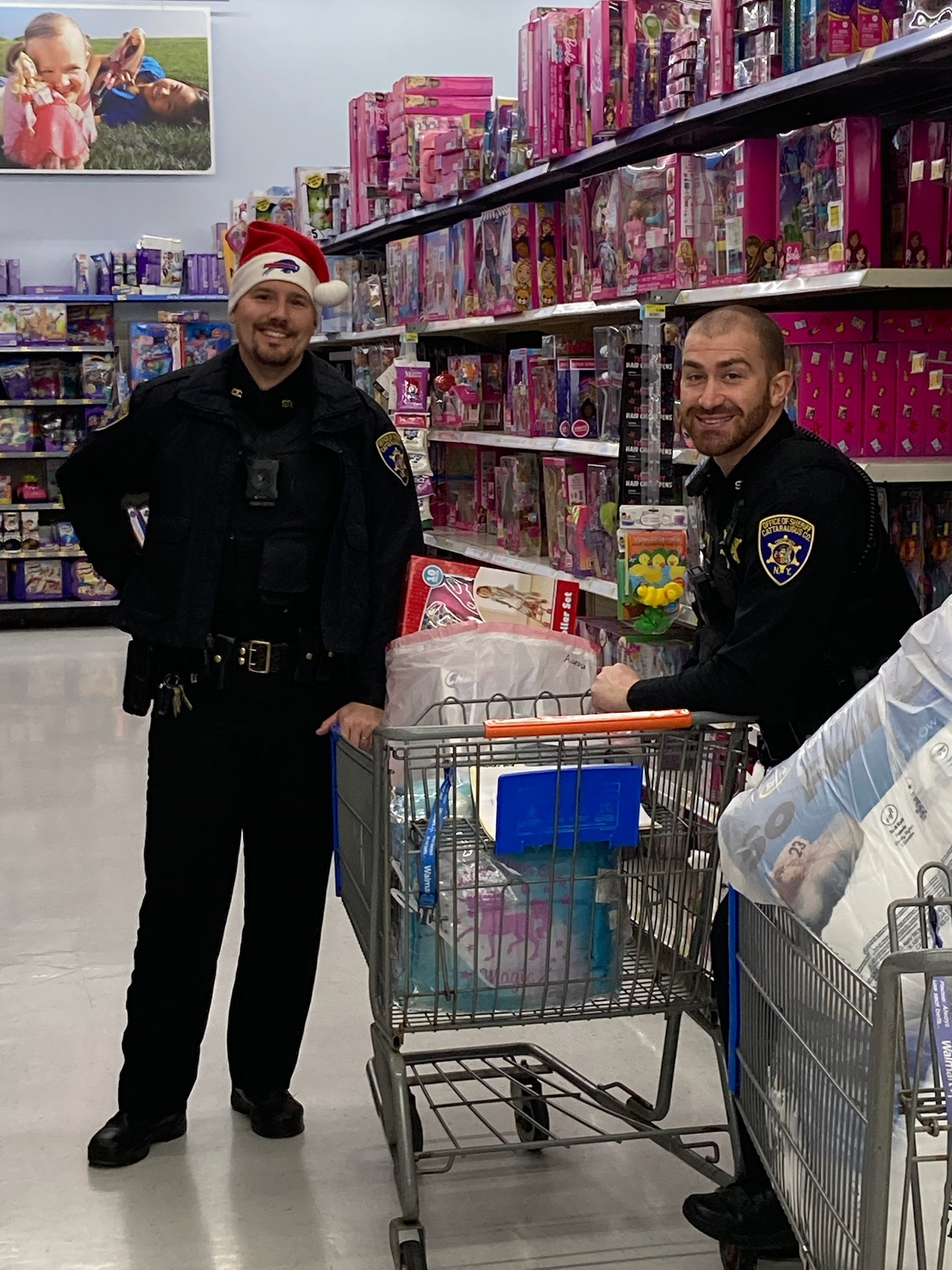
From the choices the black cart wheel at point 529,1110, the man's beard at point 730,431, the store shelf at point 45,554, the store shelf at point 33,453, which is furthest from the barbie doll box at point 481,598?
the store shelf at point 33,453

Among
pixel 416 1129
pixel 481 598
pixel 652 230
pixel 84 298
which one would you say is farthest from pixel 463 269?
pixel 84 298

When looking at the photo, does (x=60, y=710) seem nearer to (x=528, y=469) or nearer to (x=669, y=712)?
(x=528, y=469)

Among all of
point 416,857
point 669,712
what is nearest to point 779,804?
point 669,712

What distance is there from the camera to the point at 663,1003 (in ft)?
8.26

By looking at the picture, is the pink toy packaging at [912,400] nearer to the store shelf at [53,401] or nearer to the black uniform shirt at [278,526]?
the black uniform shirt at [278,526]

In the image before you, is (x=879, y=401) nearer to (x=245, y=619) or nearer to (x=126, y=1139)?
(x=245, y=619)

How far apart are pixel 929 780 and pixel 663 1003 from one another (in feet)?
3.03

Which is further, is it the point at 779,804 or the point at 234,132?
the point at 234,132

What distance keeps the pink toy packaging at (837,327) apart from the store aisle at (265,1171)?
1.64 metres

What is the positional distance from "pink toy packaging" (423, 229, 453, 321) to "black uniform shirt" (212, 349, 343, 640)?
3161 mm

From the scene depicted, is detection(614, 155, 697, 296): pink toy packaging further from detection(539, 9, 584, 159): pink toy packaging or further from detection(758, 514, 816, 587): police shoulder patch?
detection(758, 514, 816, 587): police shoulder patch

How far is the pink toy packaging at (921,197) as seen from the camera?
10.5ft

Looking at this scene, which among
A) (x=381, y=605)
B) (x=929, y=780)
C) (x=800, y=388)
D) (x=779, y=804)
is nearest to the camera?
(x=929, y=780)

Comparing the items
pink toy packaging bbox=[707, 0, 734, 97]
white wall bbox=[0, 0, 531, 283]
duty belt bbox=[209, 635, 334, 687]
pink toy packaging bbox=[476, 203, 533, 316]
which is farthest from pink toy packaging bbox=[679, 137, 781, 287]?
white wall bbox=[0, 0, 531, 283]
